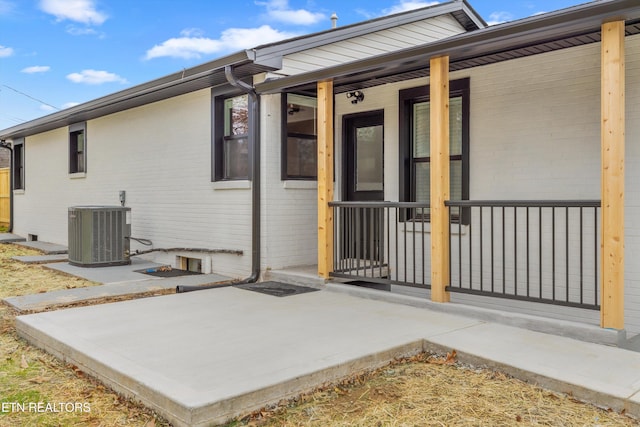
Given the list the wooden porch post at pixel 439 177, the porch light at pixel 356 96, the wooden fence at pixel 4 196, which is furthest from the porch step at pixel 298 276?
the wooden fence at pixel 4 196

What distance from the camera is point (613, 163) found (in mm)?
3682

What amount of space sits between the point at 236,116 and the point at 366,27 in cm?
220

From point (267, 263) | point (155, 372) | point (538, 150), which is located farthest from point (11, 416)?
point (538, 150)

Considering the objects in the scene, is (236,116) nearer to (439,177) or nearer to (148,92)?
(148,92)

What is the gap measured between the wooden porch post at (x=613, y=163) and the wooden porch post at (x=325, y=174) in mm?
2872

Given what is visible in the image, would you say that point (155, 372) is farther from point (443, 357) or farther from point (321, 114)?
point (321, 114)

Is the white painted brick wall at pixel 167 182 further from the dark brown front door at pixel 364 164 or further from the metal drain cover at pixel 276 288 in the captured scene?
the dark brown front door at pixel 364 164

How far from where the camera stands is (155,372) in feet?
10.1

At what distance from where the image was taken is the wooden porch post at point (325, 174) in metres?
5.85

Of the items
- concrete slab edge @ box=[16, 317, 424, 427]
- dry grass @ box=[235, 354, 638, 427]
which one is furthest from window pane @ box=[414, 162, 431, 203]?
dry grass @ box=[235, 354, 638, 427]

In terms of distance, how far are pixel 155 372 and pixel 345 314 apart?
1.98 m

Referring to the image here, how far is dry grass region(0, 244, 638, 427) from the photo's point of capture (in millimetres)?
2713

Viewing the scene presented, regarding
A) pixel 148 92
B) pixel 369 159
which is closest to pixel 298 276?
pixel 369 159

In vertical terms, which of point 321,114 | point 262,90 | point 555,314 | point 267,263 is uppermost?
point 262,90
